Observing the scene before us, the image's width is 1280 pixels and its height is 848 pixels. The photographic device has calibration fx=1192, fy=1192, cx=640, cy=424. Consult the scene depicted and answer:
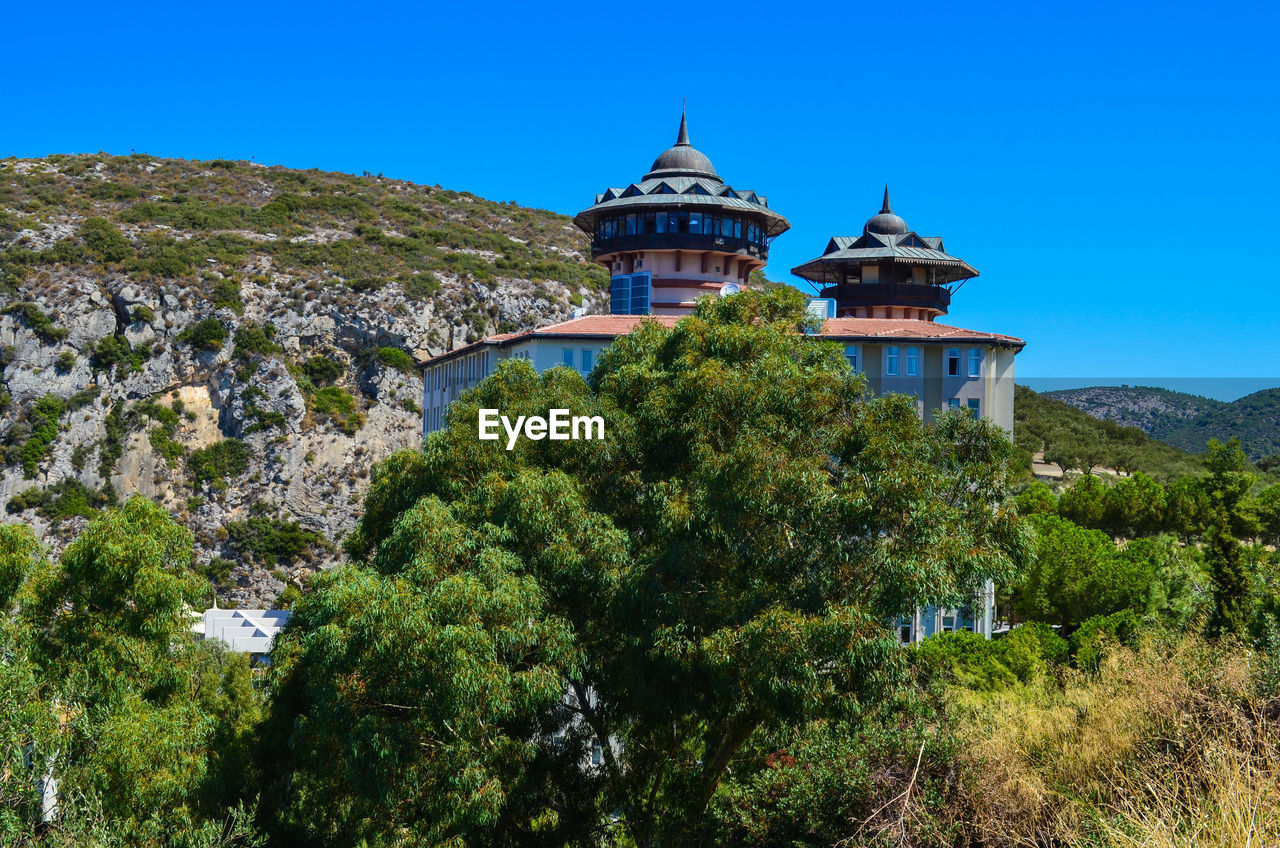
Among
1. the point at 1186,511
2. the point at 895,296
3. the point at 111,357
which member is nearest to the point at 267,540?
the point at 111,357

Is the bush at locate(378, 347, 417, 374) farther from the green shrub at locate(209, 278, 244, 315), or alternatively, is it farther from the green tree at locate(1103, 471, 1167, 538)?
the green tree at locate(1103, 471, 1167, 538)

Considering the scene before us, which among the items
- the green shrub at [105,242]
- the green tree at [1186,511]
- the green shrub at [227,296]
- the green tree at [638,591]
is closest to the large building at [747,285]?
the green tree at [1186,511]

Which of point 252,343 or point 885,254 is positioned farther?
point 252,343

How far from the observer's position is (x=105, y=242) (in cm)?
10400

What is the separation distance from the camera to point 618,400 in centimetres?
2720

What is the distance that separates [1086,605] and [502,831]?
103 feet

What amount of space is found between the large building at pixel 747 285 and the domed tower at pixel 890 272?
0.08m

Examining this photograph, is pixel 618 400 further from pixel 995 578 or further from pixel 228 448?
pixel 228 448

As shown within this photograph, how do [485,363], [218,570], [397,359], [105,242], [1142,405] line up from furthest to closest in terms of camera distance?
1. [1142,405]
2. [397,359]
3. [105,242]
4. [218,570]
5. [485,363]

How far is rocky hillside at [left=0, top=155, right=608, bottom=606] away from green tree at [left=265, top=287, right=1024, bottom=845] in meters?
62.8

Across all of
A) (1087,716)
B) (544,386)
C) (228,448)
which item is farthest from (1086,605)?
(228,448)

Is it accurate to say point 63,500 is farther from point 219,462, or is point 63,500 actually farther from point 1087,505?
point 1087,505

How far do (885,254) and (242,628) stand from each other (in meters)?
41.1

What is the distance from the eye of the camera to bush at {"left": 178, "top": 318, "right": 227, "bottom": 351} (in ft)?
320
